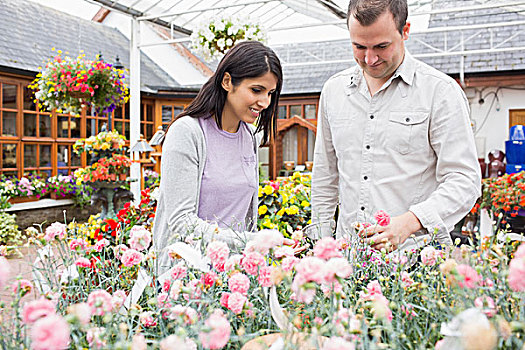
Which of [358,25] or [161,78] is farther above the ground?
[161,78]

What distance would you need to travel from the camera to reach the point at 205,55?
183 inches

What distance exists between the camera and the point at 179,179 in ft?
4.79

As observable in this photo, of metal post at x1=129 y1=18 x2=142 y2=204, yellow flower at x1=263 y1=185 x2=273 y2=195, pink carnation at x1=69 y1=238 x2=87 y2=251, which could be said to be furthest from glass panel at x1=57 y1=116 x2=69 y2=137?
pink carnation at x1=69 y1=238 x2=87 y2=251

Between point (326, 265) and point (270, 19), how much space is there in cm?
982

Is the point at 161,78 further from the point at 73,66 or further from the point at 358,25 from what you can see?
the point at 358,25

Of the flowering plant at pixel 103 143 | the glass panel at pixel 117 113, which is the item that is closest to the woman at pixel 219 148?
the flowering plant at pixel 103 143

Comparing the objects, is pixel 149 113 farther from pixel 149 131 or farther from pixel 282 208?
pixel 282 208

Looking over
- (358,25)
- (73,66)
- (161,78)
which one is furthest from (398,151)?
(161,78)

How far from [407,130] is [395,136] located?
42 millimetres

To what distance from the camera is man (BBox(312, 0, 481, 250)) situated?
144 centimetres

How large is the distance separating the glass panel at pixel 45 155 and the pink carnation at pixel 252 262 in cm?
826

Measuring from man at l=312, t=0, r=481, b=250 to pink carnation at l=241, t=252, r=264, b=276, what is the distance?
1.95 ft

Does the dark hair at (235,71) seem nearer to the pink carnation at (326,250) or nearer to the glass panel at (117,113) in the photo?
the pink carnation at (326,250)

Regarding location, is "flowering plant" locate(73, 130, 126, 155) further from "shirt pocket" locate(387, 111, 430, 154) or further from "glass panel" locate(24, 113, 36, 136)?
"shirt pocket" locate(387, 111, 430, 154)
